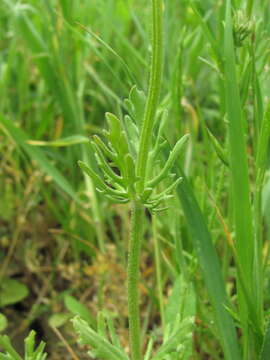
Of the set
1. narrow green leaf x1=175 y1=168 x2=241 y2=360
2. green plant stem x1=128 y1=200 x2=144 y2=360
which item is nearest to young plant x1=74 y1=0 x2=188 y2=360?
green plant stem x1=128 y1=200 x2=144 y2=360

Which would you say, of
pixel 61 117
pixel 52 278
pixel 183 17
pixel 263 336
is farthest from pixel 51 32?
pixel 263 336

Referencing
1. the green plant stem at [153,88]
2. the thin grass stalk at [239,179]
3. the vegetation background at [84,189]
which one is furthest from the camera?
the vegetation background at [84,189]

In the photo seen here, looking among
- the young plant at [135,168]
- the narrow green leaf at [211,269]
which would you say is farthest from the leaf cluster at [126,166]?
the narrow green leaf at [211,269]

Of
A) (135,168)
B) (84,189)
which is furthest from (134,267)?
(84,189)

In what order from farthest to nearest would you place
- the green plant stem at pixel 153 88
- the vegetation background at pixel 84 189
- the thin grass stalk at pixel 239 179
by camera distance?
the vegetation background at pixel 84 189
the thin grass stalk at pixel 239 179
the green plant stem at pixel 153 88

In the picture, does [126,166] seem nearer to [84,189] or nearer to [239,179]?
[239,179]

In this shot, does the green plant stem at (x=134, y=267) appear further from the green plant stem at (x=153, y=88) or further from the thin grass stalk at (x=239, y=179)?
the thin grass stalk at (x=239, y=179)
